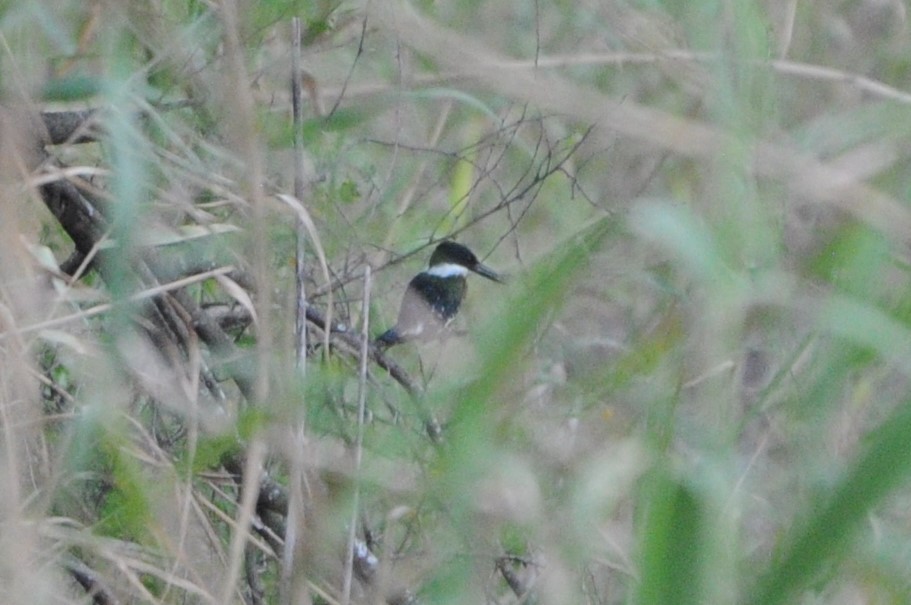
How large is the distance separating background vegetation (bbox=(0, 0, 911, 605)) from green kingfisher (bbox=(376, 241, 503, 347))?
0.86m

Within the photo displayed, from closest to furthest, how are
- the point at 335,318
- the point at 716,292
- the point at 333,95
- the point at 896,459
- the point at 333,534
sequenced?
the point at 896,459 < the point at 716,292 < the point at 333,534 < the point at 333,95 < the point at 335,318

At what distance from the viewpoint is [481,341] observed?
2.99ft

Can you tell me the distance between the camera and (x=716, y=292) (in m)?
0.87

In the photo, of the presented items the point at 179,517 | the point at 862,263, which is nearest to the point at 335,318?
the point at 179,517

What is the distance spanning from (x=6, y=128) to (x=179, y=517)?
15.6 inches

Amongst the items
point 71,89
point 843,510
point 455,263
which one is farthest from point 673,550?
point 455,263

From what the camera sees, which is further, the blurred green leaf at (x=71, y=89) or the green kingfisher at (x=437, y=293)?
the green kingfisher at (x=437, y=293)

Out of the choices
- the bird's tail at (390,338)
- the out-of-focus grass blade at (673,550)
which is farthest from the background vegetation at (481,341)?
the bird's tail at (390,338)

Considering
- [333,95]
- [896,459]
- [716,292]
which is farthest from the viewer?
[333,95]

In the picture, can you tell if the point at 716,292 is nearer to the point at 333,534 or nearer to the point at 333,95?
the point at 333,534

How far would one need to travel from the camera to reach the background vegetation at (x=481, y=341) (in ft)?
2.94

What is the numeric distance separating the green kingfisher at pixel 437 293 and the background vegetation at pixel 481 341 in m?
0.86

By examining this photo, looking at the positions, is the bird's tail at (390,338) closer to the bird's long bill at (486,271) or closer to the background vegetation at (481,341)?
the bird's long bill at (486,271)

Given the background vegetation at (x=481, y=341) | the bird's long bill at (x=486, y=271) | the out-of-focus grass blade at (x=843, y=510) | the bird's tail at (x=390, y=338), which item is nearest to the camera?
the out-of-focus grass blade at (x=843, y=510)
